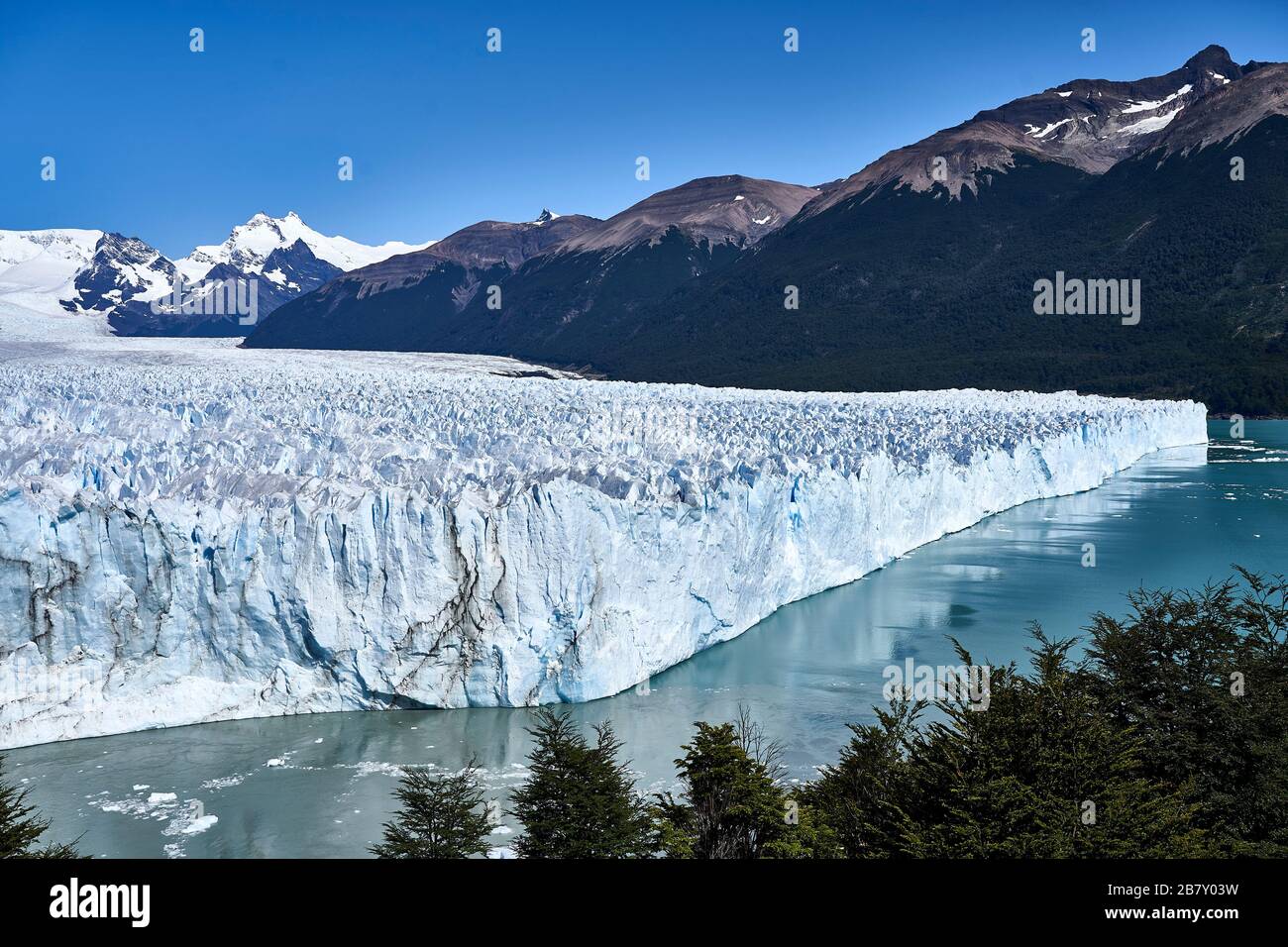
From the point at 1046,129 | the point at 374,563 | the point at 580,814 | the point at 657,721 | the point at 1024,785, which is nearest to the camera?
the point at 1024,785

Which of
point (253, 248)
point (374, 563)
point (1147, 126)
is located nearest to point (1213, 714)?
point (374, 563)

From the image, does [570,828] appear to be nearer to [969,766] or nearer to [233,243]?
[969,766]

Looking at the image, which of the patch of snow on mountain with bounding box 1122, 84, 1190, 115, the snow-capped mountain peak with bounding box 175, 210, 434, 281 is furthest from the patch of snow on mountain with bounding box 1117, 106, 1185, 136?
the snow-capped mountain peak with bounding box 175, 210, 434, 281

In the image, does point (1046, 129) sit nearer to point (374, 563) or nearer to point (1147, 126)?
point (1147, 126)

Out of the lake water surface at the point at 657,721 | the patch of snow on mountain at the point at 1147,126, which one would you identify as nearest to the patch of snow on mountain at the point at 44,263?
the lake water surface at the point at 657,721

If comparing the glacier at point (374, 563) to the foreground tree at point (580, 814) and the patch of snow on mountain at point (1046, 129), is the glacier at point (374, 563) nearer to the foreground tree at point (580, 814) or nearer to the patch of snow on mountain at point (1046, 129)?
the foreground tree at point (580, 814)

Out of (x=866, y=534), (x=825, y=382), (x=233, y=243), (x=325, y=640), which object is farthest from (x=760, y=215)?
(x=325, y=640)
